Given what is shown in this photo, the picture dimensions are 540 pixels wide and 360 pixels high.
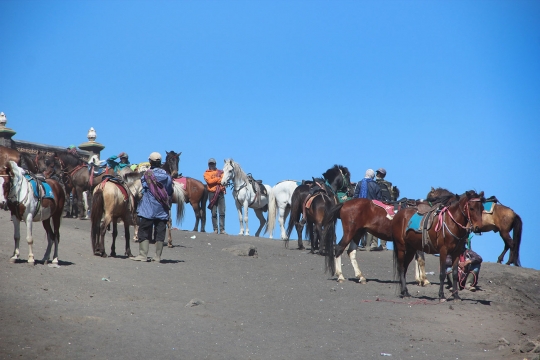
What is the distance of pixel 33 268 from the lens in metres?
14.1

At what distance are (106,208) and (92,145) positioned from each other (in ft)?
49.3

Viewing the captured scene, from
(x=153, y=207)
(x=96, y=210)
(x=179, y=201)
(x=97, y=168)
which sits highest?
(x=97, y=168)

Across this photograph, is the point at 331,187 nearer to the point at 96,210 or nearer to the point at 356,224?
the point at 356,224

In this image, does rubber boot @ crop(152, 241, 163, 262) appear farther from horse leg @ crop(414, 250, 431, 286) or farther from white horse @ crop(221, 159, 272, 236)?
white horse @ crop(221, 159, 272, 236)

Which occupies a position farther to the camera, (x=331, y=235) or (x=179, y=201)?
(x=179, y=201)

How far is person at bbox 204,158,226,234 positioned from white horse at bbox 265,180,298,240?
1.51m

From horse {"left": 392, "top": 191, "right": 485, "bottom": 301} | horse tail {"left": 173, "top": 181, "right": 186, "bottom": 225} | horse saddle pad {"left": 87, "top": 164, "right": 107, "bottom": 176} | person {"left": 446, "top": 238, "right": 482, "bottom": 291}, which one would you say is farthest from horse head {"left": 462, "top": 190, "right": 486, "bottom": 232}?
horse saddle pad {"left": 87, "top": 164, "right": 107, "bottom": 176}

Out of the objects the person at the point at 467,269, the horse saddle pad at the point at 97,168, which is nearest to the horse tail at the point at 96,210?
the person at the point at 467,269

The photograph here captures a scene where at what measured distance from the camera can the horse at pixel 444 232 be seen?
566 inches

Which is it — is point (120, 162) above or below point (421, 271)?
above

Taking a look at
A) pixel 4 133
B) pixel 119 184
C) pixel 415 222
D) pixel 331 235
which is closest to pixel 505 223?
pixel 331 235

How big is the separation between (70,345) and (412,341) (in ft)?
15.5

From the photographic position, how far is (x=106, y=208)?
1667cm

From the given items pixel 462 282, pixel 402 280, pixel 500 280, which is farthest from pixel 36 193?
pixel 500 280
